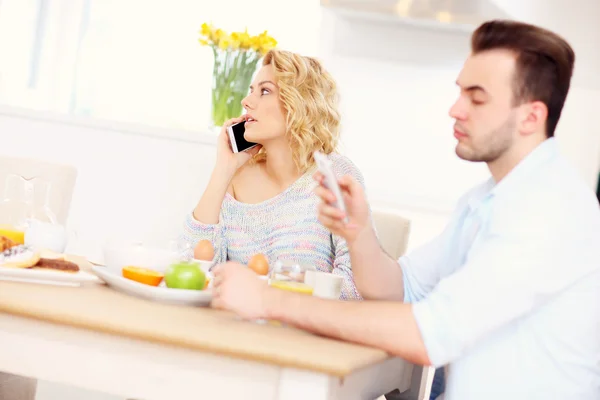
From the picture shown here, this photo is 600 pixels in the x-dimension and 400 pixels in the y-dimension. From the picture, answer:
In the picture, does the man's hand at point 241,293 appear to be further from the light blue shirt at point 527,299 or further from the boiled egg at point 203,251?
the boiled egg at point 203,251

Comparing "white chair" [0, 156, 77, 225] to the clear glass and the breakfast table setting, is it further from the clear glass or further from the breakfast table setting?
the breakfast table setting

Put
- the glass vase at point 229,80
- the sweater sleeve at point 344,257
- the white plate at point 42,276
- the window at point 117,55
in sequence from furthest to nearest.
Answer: the window at point 117,55 < the glass vase at point 229,80 < the sweater sleeve at point 344,257 < the white plate at point 42,276

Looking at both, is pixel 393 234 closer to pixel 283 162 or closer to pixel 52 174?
pixel 283 162

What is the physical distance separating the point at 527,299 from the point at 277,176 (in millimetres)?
1318

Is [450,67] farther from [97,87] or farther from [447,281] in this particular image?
[447,281]

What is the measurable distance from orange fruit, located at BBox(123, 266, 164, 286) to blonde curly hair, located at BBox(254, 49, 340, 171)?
98cm

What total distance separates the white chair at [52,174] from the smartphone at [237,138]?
0.48m

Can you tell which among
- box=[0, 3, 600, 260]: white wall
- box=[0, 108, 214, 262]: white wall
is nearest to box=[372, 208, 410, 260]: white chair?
box=[0, 3, 600, 260]: white wall

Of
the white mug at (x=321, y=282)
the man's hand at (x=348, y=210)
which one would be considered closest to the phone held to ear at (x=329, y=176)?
the man's hand at (x=348, y=210)

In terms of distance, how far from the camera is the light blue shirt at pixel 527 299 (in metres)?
1.39

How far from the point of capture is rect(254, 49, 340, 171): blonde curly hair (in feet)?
8.44

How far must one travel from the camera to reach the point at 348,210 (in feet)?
5.58

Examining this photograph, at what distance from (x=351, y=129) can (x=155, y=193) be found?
880mm

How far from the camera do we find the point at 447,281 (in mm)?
1416
